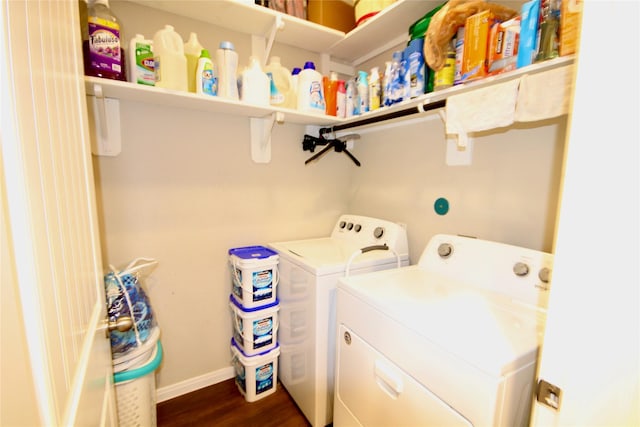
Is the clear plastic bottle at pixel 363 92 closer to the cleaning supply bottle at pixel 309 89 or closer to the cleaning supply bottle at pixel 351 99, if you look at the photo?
the cleaning supply bottle at pixel 351 99

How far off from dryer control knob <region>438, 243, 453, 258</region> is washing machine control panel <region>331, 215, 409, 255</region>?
1.00 ft

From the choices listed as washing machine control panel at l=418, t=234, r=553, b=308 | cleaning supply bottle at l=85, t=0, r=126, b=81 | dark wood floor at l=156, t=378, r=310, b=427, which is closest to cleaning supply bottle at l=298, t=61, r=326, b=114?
cleaning supply bottle at l=85, t=0, r=126, b=81

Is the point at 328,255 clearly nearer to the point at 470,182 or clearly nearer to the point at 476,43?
the point at 470,182

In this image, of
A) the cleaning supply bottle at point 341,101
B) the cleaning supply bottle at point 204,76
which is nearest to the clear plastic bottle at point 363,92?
the cleaning supply bottle at point 341,101

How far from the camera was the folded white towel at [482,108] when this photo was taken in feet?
3.17

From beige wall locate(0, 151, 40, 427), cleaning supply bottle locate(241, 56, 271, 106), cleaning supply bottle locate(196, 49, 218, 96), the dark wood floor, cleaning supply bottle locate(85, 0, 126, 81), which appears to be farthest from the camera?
the dark wood floor

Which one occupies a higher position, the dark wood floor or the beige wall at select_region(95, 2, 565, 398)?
the beige wall at select_region(95, 2, 565, 398)

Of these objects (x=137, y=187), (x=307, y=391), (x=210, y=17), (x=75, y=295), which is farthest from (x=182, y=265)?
(x=210, y=17)

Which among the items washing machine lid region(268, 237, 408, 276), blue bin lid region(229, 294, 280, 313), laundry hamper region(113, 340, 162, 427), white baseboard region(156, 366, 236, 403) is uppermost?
washing machine lid region(268, 237, 408, 276)

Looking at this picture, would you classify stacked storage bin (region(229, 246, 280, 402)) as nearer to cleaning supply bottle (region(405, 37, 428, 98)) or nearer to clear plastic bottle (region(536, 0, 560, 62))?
cleaning supply bottle (region(405, 37, 428, 98))

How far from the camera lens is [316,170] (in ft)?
6.75

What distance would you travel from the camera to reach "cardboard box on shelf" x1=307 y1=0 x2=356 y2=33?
169 centimetres

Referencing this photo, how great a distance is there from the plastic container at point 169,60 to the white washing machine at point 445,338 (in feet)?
4.06

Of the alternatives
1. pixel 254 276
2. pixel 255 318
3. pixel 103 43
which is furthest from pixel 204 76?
pixel 255 318
